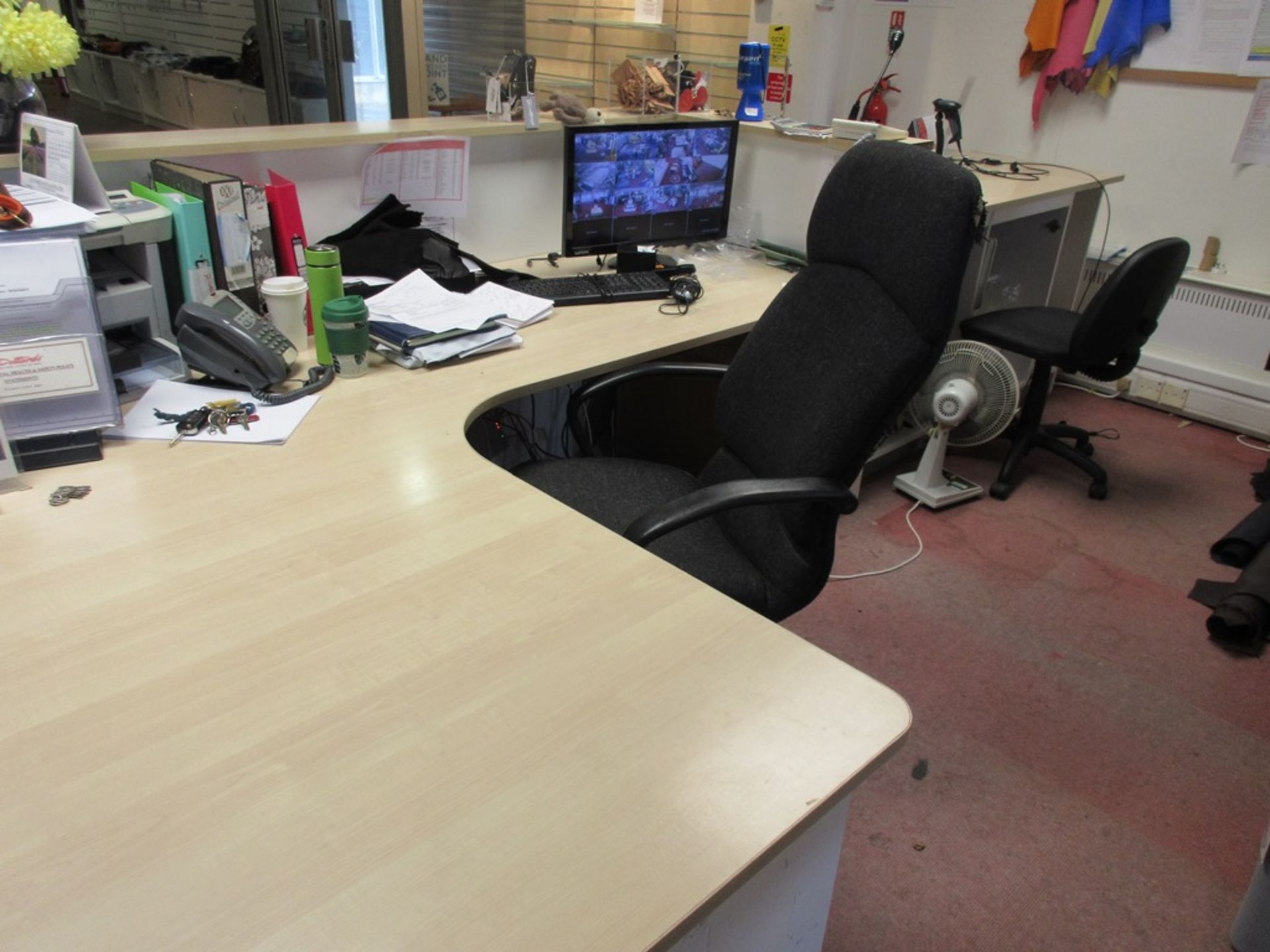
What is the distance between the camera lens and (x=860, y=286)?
4.82ft

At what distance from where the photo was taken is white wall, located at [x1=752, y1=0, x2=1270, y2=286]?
3.47m

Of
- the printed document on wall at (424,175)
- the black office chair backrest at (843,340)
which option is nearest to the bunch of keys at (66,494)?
the black office chair backrest at (843,340)

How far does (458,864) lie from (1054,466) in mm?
3010

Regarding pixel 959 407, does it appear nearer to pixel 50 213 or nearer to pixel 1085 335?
pixel 1085 335

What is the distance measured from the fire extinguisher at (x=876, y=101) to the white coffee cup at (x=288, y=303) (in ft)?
10.4

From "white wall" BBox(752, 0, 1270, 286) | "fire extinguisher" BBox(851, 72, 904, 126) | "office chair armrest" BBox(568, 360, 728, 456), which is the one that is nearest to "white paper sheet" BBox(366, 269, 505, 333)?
"office chair armrest" BBox(568, 360, 728, 456)

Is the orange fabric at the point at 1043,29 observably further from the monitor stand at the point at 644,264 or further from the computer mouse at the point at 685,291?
the computer mouse at the point at 685,291

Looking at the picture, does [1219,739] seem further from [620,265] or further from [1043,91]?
[1043,91]

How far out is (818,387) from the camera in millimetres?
1472

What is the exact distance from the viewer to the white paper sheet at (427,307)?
1.81m

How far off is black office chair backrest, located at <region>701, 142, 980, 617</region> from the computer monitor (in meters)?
0.80

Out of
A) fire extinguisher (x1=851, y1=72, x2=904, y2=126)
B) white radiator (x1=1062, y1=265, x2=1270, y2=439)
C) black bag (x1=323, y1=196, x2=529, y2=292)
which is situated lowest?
white radiator (x1=1062, y1=265, x2=1270, y2=439)

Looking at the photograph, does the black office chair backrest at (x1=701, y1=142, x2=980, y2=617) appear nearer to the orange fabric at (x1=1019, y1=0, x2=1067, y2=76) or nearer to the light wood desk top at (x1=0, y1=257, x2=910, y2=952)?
the light wood desk top at (x1=0, y1=257, x2=910, y2=952)

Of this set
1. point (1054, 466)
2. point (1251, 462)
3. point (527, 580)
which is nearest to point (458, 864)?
point (527, 580)
